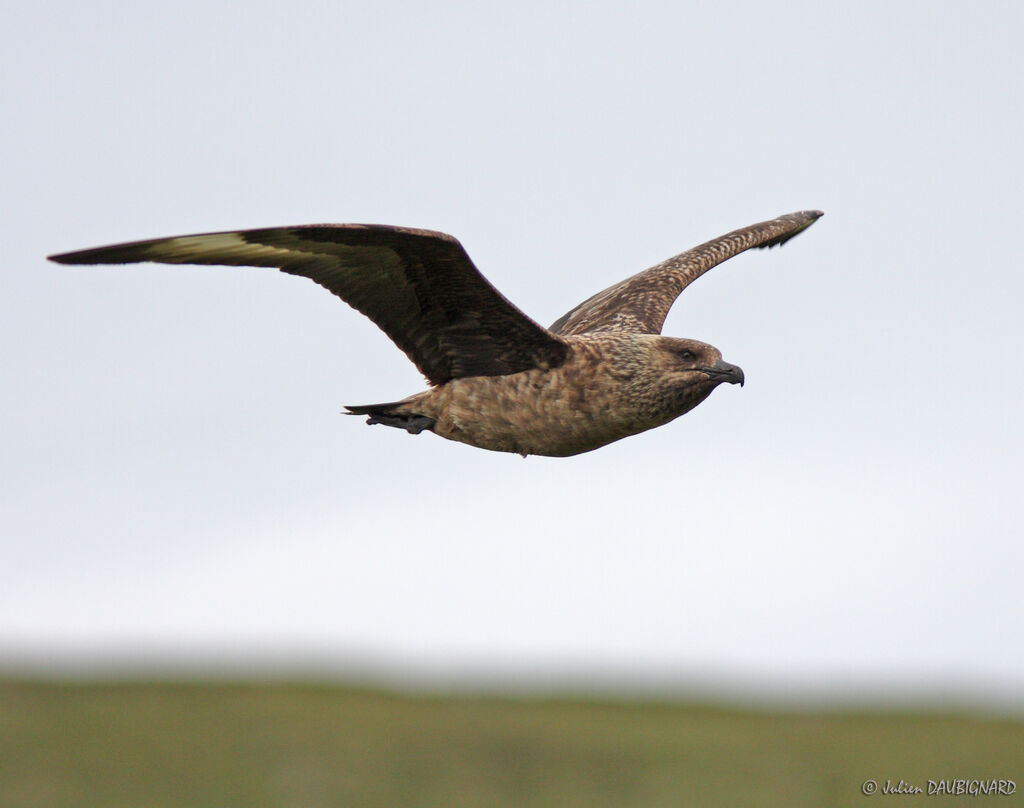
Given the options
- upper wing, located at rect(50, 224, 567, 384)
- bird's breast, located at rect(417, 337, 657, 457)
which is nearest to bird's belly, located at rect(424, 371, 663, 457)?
bird's breast, located at rect(417, 337, 657, 457)

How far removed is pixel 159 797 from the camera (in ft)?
50.0

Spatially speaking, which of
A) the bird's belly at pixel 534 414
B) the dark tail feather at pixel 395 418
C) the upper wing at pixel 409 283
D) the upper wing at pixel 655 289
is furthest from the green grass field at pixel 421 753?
the upper wing at pixel 409 283

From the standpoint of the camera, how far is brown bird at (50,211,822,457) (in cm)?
981

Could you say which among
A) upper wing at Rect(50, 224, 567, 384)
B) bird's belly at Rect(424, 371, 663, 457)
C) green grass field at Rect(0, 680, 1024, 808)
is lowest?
green grass field at Rect(0, 680, 1024, 808)

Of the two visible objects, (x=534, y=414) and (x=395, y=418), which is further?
(x=395, y=418)

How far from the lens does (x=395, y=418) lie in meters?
10.9

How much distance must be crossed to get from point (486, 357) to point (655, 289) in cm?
253

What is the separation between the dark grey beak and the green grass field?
698cm

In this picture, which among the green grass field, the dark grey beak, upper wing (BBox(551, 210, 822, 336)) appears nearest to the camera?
the dark grey beak

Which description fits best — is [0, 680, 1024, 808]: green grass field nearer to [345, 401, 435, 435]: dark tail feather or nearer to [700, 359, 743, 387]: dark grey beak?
[345, 401, 435, 435]: dark tail feather

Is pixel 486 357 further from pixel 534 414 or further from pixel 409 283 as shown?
pixel 409 283

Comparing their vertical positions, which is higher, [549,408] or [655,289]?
[655,289]

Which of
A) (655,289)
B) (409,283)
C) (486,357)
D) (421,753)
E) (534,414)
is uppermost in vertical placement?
(655,289)

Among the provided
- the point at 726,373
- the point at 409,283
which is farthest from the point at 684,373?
the point at 409,283
